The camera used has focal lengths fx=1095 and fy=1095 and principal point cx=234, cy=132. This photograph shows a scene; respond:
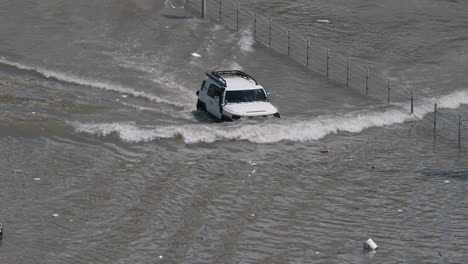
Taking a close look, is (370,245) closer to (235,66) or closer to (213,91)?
(213,91)

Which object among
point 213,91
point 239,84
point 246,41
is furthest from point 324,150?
point 246,41

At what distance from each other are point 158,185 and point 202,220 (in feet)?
10.1

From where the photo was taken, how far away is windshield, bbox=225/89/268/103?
35.0m

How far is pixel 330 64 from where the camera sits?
1813 inches

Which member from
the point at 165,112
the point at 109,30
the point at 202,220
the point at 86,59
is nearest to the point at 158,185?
the point at 202,220

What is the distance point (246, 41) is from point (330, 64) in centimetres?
434

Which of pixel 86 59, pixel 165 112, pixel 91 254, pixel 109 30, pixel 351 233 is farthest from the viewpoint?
pixel 109 30

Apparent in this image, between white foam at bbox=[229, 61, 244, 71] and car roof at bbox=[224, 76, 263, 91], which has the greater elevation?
car roof at bbox=[224, 76, 263, 91]

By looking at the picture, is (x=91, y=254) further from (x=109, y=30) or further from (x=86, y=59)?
(x=109, y=30)

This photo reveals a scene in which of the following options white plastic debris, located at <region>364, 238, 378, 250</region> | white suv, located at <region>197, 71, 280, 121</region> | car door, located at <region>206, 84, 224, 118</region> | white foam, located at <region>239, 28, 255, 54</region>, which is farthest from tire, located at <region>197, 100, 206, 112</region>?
white plastic debris, located at <region>364, 238, 378, 250</region>

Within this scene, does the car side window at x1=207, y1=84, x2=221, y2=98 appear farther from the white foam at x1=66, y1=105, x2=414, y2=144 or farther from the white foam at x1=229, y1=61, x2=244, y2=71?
the white foam at x1=229, y1=61, x2=244, y2=71

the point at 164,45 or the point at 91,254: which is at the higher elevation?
the point at 91,254

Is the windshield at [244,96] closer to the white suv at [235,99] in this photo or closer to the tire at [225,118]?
the white suv at [235,99]

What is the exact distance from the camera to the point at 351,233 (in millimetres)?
24203
